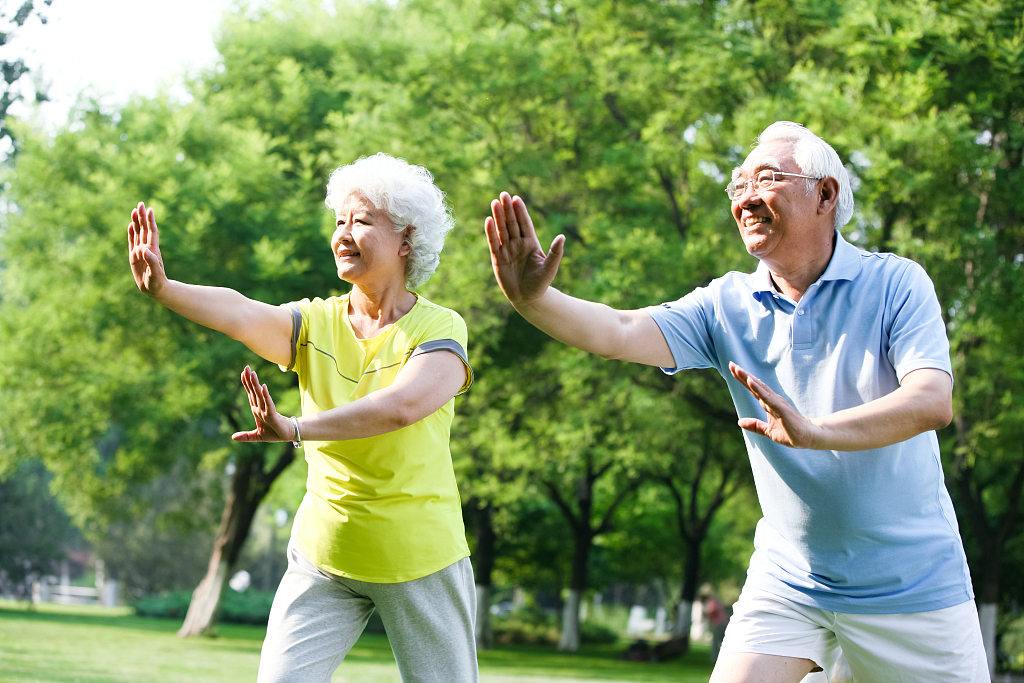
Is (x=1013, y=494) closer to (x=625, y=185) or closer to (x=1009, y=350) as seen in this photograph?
(x=1009, y=350)

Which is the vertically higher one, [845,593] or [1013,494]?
[1013,494]

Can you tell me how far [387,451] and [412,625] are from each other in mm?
592

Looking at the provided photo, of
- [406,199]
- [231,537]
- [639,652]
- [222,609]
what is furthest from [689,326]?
[222,609]

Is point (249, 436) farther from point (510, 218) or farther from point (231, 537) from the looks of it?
point (231, 537)

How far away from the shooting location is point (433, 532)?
3047 millimetres

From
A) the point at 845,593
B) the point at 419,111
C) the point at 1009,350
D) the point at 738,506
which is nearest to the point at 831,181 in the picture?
the point at 845,593

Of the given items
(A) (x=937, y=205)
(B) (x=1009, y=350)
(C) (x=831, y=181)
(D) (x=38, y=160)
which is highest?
(D) (x=38, y=160)

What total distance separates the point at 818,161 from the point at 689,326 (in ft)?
2.18

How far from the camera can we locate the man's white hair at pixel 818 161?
2.91 m

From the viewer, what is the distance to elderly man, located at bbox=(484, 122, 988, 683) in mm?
2723

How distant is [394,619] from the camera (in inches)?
121

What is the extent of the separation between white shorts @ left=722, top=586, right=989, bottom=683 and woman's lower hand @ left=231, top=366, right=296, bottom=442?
1539 millimetres

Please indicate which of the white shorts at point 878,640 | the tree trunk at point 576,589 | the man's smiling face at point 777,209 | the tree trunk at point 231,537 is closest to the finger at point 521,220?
the man's smiling face at point 777,209

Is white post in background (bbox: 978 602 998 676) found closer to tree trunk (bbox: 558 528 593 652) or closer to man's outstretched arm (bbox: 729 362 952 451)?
tree trunk (bbox: 558 528 593 652)
